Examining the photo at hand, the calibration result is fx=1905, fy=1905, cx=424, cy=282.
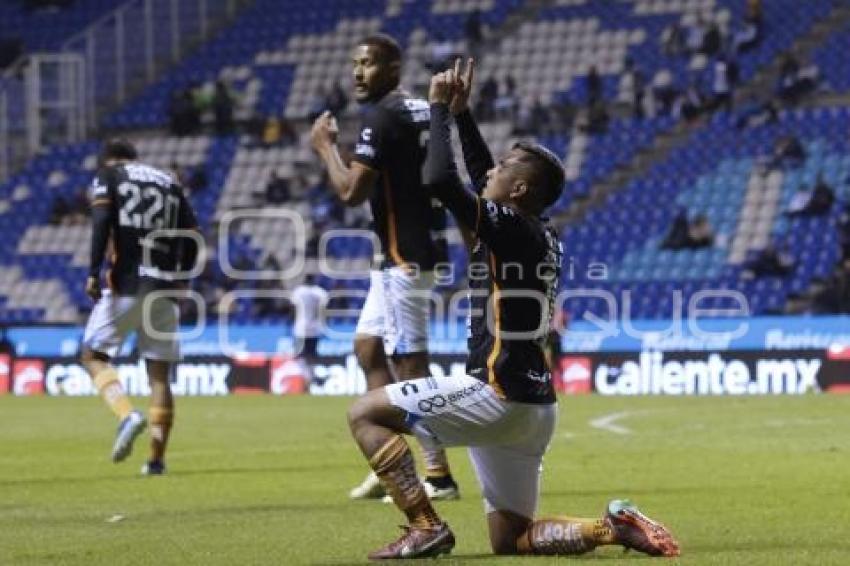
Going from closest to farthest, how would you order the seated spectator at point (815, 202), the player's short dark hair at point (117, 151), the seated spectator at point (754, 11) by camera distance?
the player's short dark hair at point (117, 151) < the seated spectator at point (815, 202) < the seated spectator at point (754, 11)

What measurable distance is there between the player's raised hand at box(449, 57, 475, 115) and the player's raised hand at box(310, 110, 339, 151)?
1419 millimetres

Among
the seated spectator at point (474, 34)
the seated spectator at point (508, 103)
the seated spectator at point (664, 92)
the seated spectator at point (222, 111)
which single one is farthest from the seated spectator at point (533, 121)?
the seated spectator at point (222, 111)

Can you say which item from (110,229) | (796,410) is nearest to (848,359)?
(796,410)

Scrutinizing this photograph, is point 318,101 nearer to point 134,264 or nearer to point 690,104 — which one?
point 690,104

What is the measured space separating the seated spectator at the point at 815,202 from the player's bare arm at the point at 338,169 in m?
23.0

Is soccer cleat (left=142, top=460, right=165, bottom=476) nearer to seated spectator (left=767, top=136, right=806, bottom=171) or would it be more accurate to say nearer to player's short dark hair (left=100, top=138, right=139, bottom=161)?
player's short dark hair (left=100, top=138, right=139, bottom=161)

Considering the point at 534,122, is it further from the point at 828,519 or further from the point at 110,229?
the point at 828,519

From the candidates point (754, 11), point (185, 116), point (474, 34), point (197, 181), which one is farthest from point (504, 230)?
point (185, 116)

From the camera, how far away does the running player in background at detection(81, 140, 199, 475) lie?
1414 cm

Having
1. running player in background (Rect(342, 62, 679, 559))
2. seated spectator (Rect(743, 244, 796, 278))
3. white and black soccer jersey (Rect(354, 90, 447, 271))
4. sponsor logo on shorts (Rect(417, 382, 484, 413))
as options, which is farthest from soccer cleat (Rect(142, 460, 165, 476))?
seated spectator (Rect(743, 244, 796, 278))

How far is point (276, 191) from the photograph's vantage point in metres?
38.8

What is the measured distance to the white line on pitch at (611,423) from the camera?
18531 millimetres

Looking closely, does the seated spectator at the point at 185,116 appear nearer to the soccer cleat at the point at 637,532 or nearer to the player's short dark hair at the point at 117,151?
the player's short dark hair at the point at 117,151

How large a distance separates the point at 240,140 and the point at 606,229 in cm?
975
